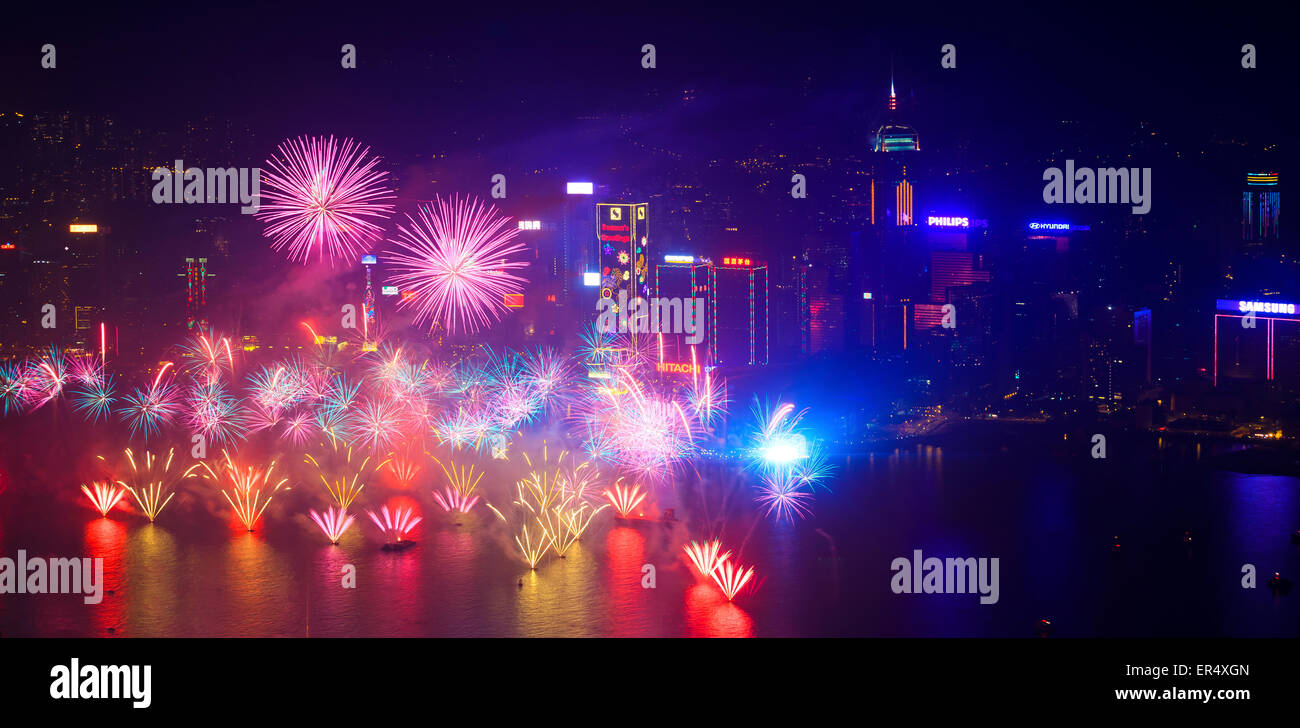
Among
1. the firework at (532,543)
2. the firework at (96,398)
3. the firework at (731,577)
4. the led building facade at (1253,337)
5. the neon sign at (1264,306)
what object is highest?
the neon sign at (1264,306)

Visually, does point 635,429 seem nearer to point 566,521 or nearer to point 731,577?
point 566,521

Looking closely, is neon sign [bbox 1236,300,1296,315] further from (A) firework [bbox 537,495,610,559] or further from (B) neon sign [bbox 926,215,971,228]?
(A) firework [bbox 537,495,610,559]

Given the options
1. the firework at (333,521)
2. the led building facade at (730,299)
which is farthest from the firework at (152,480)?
the led building facade at (730,299)

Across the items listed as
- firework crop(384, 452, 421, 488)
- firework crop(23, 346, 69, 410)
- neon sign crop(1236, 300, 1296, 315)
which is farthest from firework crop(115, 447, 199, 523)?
neon sign crop(1236, 300, 1296, 315)

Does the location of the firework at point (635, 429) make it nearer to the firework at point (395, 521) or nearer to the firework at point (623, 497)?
the firework at point (623, 497)

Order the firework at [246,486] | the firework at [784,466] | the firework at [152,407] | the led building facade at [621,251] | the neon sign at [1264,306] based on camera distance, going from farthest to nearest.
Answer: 1. the led building facade at [621,251]
2. the neon sign at [1264,306]
3. the firework at [152,407]
4. the firework at [784,466]
5. the firework at [246,486]


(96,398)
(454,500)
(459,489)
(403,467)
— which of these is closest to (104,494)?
(403,467)
